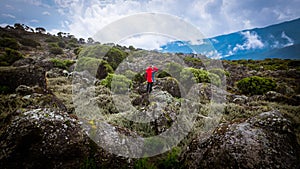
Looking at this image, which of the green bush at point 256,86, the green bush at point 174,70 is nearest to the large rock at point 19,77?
the green bush at point 174,70

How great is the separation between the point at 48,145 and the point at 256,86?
627 inches

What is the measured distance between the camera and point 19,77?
7.75m

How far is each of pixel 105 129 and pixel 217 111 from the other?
622cm

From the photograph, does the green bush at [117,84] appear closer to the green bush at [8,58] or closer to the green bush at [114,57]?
the green bush at [114,57]

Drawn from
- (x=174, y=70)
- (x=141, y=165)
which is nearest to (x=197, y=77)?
(x=174, y=70)

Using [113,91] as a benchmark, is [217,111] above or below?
below

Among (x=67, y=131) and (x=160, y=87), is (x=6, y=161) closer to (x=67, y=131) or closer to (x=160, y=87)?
(x=67, y=131)

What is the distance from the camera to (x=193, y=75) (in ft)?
49.3

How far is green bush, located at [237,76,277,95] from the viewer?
14.1 meters

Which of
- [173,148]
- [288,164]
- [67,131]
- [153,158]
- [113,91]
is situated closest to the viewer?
[288,164]

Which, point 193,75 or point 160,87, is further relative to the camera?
point 193,75

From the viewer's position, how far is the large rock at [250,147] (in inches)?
110

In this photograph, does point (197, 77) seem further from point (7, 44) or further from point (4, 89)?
point (7, 44)

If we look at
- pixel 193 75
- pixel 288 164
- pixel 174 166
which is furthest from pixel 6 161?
pixel 193 75
